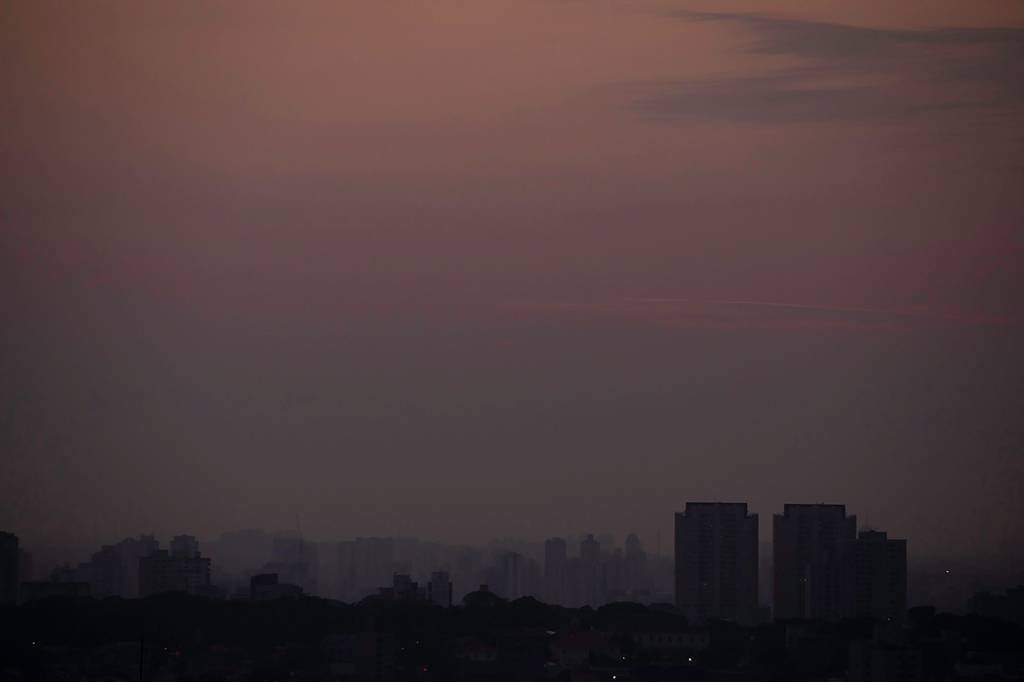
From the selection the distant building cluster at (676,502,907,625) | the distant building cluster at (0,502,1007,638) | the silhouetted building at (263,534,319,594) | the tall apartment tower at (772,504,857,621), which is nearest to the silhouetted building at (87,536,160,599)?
the distant building cluster at (0,502,1007,638)

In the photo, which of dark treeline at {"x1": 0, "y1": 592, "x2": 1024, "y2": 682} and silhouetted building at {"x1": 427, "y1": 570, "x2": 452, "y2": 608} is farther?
silhouetted building at {"x1": 427, "y1": 570, "x2": 452, "y2": 608}

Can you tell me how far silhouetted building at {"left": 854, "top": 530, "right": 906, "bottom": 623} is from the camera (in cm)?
1522

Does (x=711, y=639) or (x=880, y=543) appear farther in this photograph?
(x=880, y=543)

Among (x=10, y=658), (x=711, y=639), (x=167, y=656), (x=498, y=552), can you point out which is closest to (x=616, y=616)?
(x=711, y=639)

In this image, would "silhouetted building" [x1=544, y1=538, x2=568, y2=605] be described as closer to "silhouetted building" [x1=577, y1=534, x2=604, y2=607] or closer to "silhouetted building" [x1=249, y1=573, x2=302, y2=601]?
"silhouetted building" [x1=577, y1=534, x2=604, y2=607]

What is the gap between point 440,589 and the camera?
16.0 meters

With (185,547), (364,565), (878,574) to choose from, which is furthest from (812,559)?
(185,547)

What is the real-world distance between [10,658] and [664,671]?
4.77 meters

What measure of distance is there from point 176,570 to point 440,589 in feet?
8.08

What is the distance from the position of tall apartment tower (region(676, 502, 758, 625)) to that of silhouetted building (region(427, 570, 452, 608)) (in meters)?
2.26

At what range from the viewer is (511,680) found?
12383 mm

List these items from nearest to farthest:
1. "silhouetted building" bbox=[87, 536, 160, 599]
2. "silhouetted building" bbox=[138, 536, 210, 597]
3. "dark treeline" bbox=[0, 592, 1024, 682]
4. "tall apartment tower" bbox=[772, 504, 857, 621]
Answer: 1. "dark treeline" bbox=[0, 592, 1024, 682]
2. "silhouetted building" bbox=[87, 536, 160, 599]
3. "silhouetted building" bbox=[138, 536, 210, 597]
4. "tall apartment tower" bbox=[772, 504, 857, 621]

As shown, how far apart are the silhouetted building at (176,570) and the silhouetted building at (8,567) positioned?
5.05ft

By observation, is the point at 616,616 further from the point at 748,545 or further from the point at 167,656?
the point at 167,656
